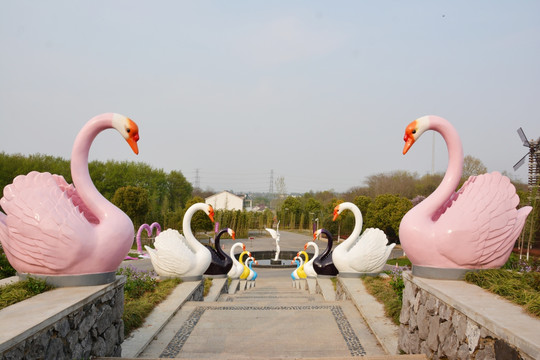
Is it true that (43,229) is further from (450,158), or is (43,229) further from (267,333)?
(450,158)

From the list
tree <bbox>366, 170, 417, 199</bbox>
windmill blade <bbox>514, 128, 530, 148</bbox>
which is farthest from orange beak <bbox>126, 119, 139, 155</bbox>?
tree <bbox>366, 170, 417, 199</bbox>

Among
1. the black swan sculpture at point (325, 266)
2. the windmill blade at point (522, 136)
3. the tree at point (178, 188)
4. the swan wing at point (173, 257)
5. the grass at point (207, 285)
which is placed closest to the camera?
the swan wing at point (173, 257)

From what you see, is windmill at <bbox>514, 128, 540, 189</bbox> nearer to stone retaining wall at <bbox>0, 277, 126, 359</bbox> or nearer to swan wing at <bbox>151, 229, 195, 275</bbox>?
swan wing at <bbox>151, 229, 195, 275</bbox>

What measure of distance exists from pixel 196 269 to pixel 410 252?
5.97 m

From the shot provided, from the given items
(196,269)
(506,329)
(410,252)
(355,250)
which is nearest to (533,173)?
(355,250)

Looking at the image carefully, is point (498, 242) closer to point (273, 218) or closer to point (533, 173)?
point (533, 173)

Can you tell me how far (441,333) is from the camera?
381cm

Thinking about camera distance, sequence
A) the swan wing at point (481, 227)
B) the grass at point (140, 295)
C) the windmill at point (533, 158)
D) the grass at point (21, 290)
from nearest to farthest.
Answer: the grass at point (21, 290) → the swan wing at point (481, 227) → the grass at point (140, 295) → the windmill at point (533, 158)

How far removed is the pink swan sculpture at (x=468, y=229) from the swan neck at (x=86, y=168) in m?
3.35

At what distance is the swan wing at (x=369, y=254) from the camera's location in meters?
9.62

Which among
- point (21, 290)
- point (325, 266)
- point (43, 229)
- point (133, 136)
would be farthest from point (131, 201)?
point (21, 290)

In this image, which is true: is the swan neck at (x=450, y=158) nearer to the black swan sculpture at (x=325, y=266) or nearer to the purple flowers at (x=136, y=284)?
the purple flowers at (x=136, y=284)

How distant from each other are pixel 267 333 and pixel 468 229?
2.78m

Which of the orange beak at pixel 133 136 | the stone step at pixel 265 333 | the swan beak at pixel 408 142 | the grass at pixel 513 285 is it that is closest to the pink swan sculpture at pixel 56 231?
the orange beak at pixel 133 136
